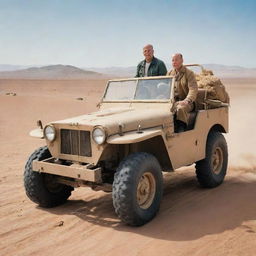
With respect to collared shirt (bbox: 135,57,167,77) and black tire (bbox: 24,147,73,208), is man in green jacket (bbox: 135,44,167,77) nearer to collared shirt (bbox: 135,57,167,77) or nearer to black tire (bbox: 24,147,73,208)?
collared shirt (bbox: 135,57,167,77)

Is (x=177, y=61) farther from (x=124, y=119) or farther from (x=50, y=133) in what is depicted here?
(x=50, y=133)

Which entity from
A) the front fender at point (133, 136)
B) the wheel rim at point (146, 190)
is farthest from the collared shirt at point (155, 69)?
the wheel rim at point (146, 190)

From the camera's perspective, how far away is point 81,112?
62.4 feet

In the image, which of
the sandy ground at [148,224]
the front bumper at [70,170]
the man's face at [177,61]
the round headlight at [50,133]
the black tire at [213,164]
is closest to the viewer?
the sandy ground at [148,224]

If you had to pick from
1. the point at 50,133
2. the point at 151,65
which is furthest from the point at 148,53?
the point at 50,133

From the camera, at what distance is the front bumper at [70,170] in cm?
511

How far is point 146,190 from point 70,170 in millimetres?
1007

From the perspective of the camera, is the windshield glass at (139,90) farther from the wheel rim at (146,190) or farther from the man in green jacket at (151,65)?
the wheel rim at (146,190)

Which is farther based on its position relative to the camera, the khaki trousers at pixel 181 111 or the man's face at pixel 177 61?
the man's face at pixel 177 61

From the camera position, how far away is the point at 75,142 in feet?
18.1

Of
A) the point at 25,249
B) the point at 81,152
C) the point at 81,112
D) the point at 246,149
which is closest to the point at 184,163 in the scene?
the point at 81,152

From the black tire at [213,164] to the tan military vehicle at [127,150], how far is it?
0.05ft

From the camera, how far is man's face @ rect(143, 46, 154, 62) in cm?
728

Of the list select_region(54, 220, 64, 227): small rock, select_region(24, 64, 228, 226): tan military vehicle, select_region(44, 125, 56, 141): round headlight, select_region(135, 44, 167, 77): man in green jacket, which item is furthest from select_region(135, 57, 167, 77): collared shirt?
select_region(54, 220, 64, 227): small rock
